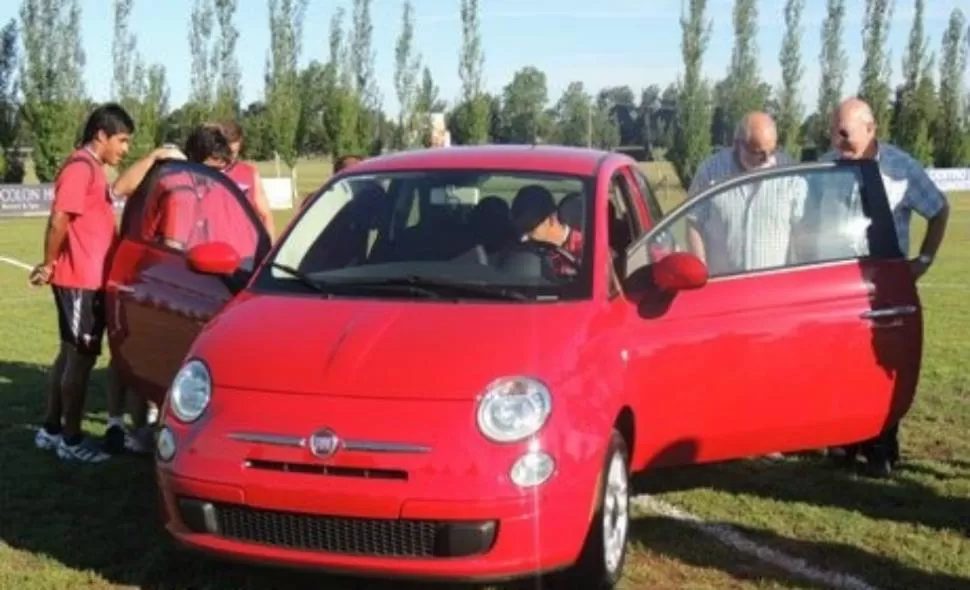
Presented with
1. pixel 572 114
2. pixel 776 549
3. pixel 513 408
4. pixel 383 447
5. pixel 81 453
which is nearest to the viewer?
pixel 383 447

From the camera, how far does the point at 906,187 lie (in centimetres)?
648

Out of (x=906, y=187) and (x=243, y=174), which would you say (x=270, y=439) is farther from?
(x=906, y=187)

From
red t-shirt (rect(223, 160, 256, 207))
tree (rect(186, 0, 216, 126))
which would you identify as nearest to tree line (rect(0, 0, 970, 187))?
tree (rect(186, 0, 216, 126))

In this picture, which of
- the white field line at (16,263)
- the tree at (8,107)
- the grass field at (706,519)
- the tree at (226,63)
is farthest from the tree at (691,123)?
the grass field at (706,519)

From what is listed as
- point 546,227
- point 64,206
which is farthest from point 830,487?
point 64,206

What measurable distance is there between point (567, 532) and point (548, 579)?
40 cm

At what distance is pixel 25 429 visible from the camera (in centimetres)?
756

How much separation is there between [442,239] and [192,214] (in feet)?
5.23

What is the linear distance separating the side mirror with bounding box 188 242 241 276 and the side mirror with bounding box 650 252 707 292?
1753 millimetres

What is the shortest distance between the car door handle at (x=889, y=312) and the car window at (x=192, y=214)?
9.12 feet

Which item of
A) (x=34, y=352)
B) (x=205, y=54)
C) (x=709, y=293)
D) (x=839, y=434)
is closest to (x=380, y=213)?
(x=709, y=293)

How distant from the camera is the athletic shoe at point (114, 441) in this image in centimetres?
685

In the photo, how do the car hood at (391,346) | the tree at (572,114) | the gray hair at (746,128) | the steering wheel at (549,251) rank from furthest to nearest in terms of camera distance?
the tree at (572,114)
the gray hair at (746,128)
the steering wheel at (549,251)
the car hood at (391,346)

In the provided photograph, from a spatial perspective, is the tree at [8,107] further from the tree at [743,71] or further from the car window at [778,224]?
the car window at [778,224]
